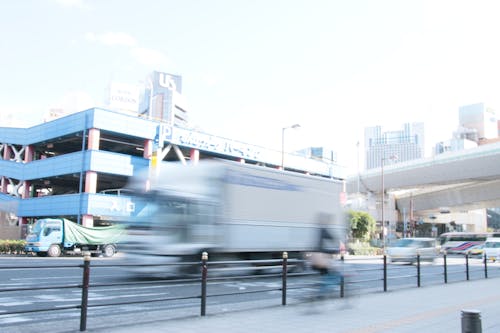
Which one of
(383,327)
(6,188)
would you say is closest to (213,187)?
(383,327)

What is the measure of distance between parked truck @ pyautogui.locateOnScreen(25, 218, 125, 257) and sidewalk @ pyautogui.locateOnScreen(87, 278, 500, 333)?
22.8 metres

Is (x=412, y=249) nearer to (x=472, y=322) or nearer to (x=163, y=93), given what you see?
(x=472, y=322)

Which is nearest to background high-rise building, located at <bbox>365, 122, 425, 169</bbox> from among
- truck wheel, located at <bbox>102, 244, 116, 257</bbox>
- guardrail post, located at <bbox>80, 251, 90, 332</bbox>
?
truck wheel, located at <bbox>102, 244, 116, 257</bbox>

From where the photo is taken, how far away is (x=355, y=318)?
29.4 ft

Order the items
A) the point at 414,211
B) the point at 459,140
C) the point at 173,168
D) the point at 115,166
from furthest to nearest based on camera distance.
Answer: the point at 459,140 < the point at 414,211 < the point at 115,166 < the point at 173,168

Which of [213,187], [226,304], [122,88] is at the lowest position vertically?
[226,304]

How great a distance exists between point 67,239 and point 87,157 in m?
10.6

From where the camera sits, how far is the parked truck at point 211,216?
16.0m

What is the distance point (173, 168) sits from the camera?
57.1 ft

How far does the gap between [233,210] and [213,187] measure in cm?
107

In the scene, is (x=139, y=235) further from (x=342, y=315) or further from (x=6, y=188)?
(x=6, y=188)

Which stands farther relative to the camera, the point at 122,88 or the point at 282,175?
the point at 122,88

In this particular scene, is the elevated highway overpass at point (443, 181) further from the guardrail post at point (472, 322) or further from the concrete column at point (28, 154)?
the guardrail post at point (472, 322)

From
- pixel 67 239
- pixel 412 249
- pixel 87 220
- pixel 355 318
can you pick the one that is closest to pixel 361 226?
pixel 412 249
